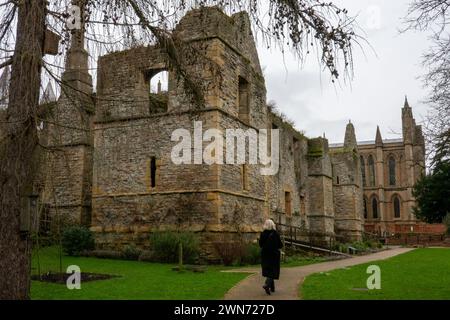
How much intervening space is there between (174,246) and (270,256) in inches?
255

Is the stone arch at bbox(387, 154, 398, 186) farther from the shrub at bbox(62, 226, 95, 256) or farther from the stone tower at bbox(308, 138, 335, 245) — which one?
the shrub at bbox(62, 226, 95, 256)

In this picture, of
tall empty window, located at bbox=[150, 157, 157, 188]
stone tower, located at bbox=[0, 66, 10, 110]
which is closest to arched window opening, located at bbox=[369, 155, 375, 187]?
tall empty window, located at bbox=[150, 157, 157, 188]

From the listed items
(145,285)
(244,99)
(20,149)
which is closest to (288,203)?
(244,99)

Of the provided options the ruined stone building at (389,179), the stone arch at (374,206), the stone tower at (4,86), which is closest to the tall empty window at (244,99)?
the stone tower at (4,86)

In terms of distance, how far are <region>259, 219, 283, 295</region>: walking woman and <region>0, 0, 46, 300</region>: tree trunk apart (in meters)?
4.62

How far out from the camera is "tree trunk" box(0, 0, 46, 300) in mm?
6137

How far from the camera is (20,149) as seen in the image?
623 centimetres

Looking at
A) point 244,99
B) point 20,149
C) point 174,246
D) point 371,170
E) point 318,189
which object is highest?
point 371,170

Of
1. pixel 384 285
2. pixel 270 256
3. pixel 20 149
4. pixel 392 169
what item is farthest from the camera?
pixel 392 169

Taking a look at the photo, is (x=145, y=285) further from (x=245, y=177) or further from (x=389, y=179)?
(x=389, y=179)

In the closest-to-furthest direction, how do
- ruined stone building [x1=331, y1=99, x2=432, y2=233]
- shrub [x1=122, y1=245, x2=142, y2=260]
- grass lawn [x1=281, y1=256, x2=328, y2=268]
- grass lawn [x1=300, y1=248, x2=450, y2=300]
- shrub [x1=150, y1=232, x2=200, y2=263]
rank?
grass lawn [x1=300, y1=248, x2=450, y2=300]
shrub [x1=150, y1=232, x2=200, y2=263]
grass lawn [x1=281, y1=256, x2=328, y2=268]
shrub [x1=122, y1=245, x2=142, y2=260]
ruined stone building [x1=331, y1=99, x2=432, y2=233]

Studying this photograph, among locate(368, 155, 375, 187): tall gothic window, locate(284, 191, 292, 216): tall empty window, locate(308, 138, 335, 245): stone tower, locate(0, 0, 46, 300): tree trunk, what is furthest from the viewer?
locate(368, 155, 375, 187): tall gothic window

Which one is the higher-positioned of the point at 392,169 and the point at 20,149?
the point at 392,169
